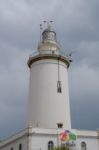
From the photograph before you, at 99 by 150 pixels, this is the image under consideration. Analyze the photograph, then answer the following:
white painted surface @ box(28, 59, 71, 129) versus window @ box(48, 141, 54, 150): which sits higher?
white painted surface @ box(28, 59, 71, 129)

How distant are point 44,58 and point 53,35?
152 inches

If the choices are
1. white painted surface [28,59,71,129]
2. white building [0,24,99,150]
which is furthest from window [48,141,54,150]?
white painted surface [28,59,71,129]

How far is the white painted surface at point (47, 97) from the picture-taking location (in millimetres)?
44219

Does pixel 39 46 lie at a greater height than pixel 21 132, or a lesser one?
greater

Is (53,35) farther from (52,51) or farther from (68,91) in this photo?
(68,91)

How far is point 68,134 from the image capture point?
42.7 m

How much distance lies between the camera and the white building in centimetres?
4178

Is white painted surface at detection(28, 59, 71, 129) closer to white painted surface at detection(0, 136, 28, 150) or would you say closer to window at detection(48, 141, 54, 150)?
window at detection(48, 141, 54, 150)

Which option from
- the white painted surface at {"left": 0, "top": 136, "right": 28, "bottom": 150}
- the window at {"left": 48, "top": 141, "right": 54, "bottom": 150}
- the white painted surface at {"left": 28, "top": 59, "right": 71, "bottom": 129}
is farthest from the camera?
the white painted surface at {"left": 28, "top": 59, "right": 71, "bottom": 129}

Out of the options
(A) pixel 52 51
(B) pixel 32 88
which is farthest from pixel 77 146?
(A) pixel 52 51

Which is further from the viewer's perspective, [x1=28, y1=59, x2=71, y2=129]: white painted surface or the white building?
[x1=28, y1=59, x2=71, y2=129]: white painted surface

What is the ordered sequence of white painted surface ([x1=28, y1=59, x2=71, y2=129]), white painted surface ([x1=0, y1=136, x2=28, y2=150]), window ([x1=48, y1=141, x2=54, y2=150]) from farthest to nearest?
white painted surface ([x1=28, y1=59, x2=71, y2=129]) < window ([x1=48, y1=141, x2=54, y2=150]) < white painted surface ([x1=0, y1=136, x2=28, y2=150])

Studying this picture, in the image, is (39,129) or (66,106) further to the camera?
(66,106)

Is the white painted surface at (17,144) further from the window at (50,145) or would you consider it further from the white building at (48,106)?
the window at (50,145)
